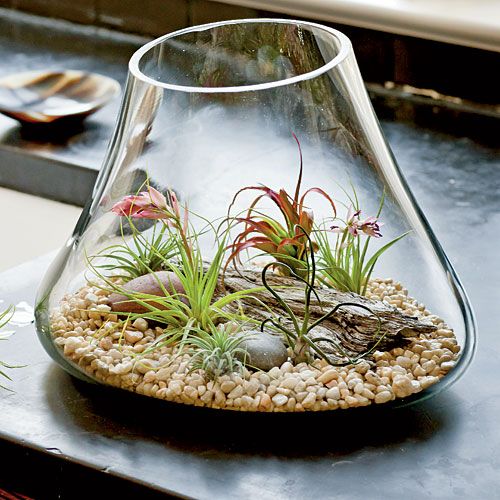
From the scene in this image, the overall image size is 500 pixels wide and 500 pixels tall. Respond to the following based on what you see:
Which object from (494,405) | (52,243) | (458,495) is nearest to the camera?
(458,495)

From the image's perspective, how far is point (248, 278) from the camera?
920 mm

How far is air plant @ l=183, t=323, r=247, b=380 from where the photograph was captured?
0.86m

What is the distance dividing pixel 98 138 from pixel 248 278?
90 centimetres

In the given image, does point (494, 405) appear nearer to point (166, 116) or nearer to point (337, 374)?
point (337, 374)

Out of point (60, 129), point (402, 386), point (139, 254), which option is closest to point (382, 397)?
point (402, 386)

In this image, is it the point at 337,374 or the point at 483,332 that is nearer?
the point at 337,374

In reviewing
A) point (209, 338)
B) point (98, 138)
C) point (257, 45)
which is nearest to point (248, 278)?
point (209, 338)

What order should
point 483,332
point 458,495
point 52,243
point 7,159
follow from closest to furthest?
point 458,495 → point 483,332 → point 52,243 → point 7,159

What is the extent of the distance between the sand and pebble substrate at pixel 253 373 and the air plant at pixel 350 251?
2 centimetres

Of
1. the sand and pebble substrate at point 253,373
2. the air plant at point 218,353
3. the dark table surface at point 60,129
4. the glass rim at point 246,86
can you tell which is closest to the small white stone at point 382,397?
the sand and pebble substrate at point 253,373

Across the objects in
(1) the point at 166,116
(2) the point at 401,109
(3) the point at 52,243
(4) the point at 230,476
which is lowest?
(3) the point at 52,243

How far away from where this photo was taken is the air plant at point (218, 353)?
0.86 m

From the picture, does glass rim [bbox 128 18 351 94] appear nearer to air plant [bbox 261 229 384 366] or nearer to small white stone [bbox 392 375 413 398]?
air plant [bbox 261 229 384 366]

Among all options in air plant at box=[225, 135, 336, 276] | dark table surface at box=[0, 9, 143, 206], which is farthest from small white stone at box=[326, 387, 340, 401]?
dark table surface at box=[0, 9, 143, 206]
